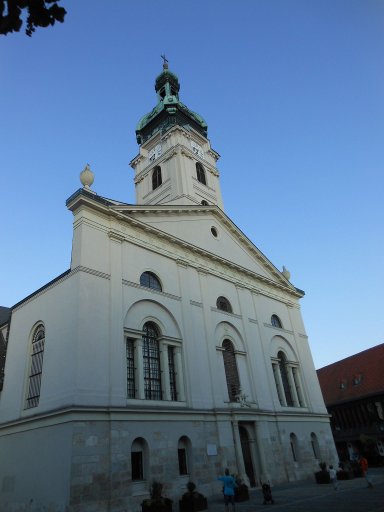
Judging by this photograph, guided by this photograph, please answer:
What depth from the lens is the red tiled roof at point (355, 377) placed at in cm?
4019

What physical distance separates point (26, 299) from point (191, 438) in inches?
398

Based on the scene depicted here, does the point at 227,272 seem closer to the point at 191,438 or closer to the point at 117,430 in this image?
the point at 191,438

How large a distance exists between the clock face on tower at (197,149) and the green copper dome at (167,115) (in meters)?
1.70

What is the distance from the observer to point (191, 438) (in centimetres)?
1759

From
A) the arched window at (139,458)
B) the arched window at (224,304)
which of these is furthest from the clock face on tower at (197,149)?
the arched window at (139,458)

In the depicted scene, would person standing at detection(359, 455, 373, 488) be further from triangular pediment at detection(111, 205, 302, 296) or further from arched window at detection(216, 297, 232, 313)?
triangular pediment at detection(111, 205, 302, 296)

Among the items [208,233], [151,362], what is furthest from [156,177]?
[151,362]

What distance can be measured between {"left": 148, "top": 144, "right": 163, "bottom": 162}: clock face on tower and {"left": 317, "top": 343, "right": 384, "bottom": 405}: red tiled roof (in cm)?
2983

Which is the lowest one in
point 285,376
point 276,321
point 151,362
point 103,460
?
point 103,460

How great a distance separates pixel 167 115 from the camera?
3712 cm

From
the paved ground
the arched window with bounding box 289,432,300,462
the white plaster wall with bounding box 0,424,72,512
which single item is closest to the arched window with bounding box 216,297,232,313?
the arched window with bounding box 289,432,300,462

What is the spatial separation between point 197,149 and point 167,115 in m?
4.68

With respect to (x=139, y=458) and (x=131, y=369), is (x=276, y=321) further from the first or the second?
(x=139, y=458)

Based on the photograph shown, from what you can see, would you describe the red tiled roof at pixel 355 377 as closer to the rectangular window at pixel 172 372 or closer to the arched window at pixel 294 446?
the arched window at pixel 294 446
